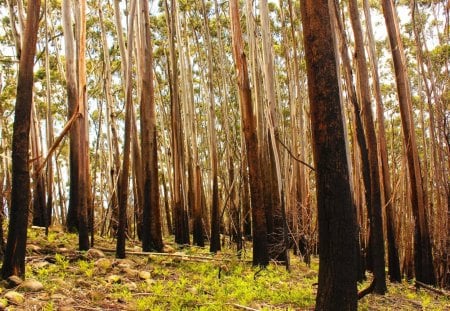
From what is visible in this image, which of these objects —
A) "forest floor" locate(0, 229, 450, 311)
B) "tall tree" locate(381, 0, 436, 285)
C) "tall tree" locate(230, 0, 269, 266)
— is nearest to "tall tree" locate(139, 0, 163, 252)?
"forest floor" locate(0, 229, 450, 311)

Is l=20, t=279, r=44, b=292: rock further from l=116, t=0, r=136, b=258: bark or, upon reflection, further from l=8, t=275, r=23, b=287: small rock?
l=116, t=0, r=136, b=258: bark

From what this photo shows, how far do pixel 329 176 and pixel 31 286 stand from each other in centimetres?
303

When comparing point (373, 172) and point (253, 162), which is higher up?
point (253, 162)

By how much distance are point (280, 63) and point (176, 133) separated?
32.9 ft

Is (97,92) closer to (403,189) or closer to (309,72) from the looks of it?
(403,189)

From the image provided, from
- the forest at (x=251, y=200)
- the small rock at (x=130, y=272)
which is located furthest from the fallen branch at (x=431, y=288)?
the small rock at (x=130, y=272)

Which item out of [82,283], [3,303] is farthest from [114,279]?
[3,303]

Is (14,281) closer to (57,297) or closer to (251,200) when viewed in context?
(57,297)

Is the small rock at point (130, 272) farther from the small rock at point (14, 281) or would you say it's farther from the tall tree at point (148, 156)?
the small rock at point (14, 281)

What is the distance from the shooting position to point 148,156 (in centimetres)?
713

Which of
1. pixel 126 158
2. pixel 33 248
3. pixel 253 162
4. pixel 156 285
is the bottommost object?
pixel 156 285

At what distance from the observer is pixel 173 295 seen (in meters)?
4.80

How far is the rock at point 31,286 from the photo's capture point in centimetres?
437

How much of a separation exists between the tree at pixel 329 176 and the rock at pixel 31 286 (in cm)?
271
